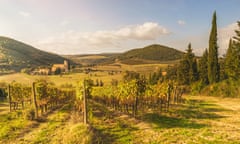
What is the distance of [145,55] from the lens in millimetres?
112688

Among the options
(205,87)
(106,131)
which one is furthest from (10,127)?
(205,87)

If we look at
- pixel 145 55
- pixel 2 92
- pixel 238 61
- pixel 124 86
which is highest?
pixel 145 55

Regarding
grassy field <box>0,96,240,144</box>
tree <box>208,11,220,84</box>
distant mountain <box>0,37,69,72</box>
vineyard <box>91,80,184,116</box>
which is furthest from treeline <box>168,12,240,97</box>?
distant mountain <box>0,37,69,72</box>

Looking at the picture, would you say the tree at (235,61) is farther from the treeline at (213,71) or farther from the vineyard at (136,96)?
the vineyard at (136,96)

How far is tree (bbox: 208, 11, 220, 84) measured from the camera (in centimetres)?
3831

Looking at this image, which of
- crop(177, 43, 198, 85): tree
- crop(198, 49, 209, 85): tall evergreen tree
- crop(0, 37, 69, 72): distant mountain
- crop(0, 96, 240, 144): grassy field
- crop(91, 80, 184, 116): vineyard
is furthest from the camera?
crop(0, 37, 69, 72): distant mountain

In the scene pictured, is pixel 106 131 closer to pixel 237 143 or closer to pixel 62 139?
pixel 62 139

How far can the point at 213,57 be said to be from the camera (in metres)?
38.4

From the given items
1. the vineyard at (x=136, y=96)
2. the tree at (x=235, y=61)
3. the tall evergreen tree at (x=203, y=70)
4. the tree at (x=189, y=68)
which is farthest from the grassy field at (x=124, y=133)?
the tree at (x=189, y=68)

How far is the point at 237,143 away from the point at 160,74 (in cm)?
5113

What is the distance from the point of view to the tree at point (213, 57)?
3831 cm

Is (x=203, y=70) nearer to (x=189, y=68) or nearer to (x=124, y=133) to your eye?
(x=189, y=68)

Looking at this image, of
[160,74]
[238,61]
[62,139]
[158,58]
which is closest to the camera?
[62,139]

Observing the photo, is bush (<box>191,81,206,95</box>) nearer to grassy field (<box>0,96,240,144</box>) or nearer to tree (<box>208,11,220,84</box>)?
tree (<box>208,11,220,84</box>)
